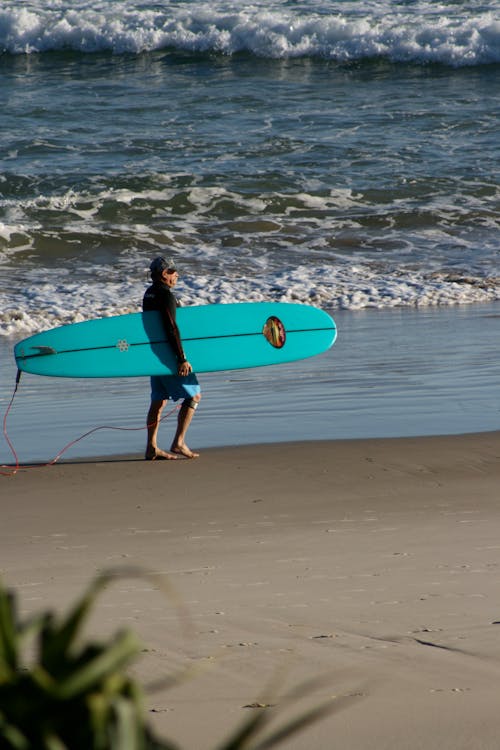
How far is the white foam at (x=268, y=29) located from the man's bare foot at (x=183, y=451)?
21.4m

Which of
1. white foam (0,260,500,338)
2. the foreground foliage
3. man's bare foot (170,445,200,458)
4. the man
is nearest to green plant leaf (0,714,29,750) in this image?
the foreground foliage

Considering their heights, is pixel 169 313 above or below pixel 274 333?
above

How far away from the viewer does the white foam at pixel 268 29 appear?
83.8 ft

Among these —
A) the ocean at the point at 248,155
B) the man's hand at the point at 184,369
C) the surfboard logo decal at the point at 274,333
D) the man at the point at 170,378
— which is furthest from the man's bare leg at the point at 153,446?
the surfboard logo decal at the point at 274,333

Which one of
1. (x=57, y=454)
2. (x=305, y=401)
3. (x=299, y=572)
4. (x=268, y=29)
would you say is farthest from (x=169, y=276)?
(x=268, y=29)

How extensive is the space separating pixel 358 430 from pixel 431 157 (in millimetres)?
14130

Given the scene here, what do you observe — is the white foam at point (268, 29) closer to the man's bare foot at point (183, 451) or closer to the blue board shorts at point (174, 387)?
the blue board shorts at point (174, 387)

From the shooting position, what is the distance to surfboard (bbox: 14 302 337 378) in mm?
6703

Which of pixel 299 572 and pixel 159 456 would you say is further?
pixel 159 456

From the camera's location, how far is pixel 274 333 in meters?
7.05

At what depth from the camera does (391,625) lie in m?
2.88

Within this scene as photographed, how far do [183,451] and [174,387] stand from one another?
0.56 metres

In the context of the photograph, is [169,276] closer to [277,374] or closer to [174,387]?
[174,387]

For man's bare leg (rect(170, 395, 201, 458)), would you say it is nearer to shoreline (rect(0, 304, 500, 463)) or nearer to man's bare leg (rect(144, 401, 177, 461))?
man's bare leg (rect(144, 401, 177, 461))
